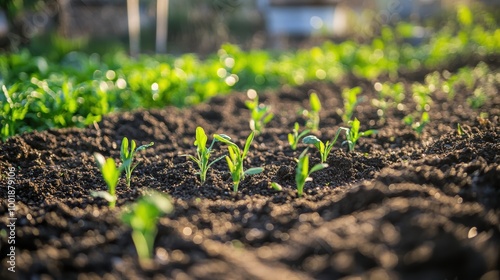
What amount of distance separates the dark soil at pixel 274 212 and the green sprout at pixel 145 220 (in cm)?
4

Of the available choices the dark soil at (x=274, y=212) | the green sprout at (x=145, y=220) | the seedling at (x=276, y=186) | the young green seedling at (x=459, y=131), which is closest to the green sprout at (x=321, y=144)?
the dark soil at (x=274, y=212)

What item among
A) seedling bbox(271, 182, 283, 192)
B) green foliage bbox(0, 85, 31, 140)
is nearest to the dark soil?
seedling bbox(271, 182, 283, 192)

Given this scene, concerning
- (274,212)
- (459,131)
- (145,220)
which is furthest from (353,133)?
(145,220)

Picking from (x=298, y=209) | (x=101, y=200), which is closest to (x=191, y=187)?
(x=101, y=200)

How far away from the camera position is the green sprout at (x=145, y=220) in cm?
166

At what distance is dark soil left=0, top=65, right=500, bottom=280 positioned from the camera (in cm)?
164

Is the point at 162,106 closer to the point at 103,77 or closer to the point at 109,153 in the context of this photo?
the point at 103,77

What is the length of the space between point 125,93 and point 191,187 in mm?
2198

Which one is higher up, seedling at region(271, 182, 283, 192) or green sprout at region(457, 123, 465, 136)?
green sprout at region(457, 123, 465, 136)

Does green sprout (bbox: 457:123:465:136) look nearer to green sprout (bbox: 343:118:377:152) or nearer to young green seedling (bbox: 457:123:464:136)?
young green seedling (bbox: 457:123:464:136)

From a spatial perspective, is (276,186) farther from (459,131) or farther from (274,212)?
(459,131)

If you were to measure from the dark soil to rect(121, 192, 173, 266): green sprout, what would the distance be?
0.04m

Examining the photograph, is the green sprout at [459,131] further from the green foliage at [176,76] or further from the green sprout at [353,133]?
the green foliage at [176,76]

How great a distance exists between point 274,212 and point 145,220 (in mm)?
668
